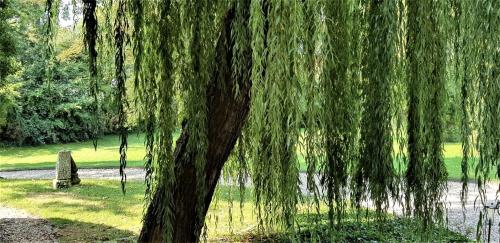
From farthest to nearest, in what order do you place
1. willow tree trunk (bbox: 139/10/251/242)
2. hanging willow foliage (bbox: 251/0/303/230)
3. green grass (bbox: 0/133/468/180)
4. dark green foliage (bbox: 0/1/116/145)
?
dark green foliage (bbox: 0/1/116/145) < green grass (bbox: 0/133/468/180) < willow tree trunk (bbox: 139/10/251/242) < hanging willow foliage (bbox: 251/0/303/230)

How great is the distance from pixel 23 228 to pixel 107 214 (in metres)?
1.39

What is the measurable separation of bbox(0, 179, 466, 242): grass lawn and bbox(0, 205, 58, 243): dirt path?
0.17 m

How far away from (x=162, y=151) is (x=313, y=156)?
2.11ft

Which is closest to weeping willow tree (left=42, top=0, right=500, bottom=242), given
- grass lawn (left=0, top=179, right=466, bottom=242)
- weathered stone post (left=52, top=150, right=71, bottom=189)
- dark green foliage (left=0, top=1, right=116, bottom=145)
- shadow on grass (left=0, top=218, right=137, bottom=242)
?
grass lawn (left=0, top=179, right=466, bottom=242)

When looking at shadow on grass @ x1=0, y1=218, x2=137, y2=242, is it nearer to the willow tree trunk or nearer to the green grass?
the willow tree trunk

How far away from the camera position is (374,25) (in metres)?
2.02

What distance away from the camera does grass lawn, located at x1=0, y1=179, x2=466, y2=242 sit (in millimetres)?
7199

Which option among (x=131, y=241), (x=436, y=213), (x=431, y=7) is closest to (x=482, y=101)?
(x=431, y=7)

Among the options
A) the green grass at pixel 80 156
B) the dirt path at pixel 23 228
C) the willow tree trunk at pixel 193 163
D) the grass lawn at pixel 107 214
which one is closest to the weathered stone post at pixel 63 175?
the grass lawn at pixel 107 214

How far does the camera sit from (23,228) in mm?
8070

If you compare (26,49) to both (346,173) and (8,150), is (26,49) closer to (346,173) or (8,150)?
(8,150)

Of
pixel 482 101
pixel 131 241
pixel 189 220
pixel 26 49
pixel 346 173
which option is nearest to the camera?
pixel 482 101

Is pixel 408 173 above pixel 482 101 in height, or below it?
below

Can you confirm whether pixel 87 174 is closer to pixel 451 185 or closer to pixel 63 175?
pixel 63 175
